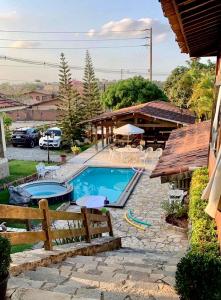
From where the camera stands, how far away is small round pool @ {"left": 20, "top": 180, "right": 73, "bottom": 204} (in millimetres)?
15680

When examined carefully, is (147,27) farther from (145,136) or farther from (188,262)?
(188,262)

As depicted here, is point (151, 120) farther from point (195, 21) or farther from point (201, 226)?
point (195, 21)

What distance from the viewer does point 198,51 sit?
24.4ft

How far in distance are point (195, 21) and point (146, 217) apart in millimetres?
9311

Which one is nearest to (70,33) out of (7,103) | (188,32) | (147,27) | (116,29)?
(116,29)

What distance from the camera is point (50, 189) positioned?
17.1 m

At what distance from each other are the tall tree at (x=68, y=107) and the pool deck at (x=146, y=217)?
21.6 ft

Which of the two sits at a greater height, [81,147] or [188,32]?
[188,32]

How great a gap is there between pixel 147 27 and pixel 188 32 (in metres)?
42.5

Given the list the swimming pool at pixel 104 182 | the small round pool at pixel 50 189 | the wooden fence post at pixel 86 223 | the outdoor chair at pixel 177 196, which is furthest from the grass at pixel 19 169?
the wooden fence post at pixel 86 223

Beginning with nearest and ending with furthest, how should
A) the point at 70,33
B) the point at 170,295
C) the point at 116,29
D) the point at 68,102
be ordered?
the point at 170,295 < the point at 68,102 < the point at 70,33 < the point at 116,29

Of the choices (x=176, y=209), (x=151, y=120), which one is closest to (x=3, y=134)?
(x=176, y=209)

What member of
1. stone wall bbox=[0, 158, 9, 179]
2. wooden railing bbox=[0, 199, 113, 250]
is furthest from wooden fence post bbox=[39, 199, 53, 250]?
stone wall bbox=[0, 158, 9, 179]

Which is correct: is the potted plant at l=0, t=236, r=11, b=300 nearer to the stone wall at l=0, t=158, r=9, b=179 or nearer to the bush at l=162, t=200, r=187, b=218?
the bush at l=162, t=200, r=187, b=218
